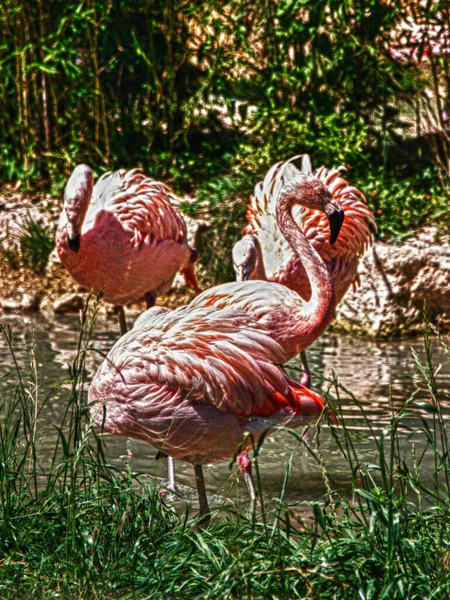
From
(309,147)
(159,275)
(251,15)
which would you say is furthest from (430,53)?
(159,275)

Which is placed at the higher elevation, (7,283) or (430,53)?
(430,53)

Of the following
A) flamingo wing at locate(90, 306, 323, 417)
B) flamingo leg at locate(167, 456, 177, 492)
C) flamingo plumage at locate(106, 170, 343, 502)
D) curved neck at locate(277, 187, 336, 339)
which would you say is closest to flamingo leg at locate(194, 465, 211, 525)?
flamingo wing at locate(90, 306, 323, 417)

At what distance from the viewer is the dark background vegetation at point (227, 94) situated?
8.09m

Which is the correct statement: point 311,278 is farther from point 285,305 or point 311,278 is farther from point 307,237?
point 307,237

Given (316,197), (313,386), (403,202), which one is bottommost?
(313,386)

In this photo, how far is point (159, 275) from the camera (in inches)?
236

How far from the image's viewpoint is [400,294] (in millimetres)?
7184

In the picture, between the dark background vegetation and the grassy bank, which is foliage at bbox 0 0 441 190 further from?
the grassy bank

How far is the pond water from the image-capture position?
13.3 feet

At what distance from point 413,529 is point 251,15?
718cm

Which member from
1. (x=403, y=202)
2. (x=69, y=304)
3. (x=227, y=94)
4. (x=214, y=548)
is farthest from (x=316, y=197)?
(x=227, y=94)

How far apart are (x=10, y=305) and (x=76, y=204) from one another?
9.60 ft

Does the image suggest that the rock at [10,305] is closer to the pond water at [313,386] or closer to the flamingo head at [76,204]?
the pond water at [313,386]

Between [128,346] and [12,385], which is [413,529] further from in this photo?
[12,385]
